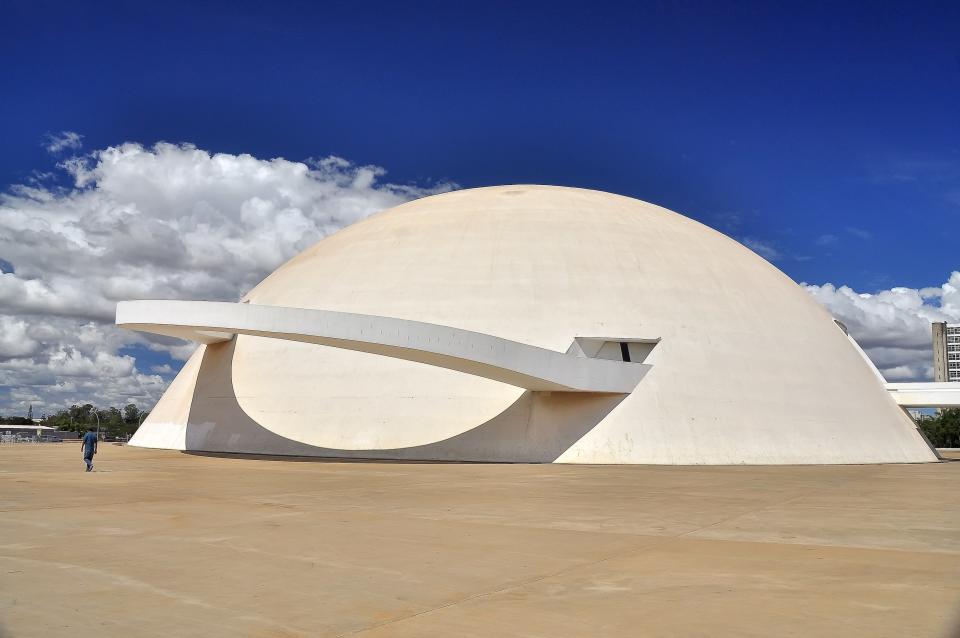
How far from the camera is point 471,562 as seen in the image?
25.0 feet

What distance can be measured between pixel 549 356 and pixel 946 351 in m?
164

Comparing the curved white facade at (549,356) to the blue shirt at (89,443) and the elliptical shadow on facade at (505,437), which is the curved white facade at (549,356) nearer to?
the elliptical shadow on facade at (505,437)

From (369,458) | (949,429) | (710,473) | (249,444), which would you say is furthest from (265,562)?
(949,429)

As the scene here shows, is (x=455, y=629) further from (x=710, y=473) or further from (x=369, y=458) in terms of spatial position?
(x=369, y=458)

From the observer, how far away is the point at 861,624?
537 cm

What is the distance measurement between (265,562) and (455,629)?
9.58 feet

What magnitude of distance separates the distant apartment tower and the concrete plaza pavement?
545ft

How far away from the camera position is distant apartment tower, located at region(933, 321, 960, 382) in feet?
521

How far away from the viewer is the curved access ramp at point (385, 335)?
72.1 feet

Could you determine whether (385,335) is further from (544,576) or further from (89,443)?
(544,576)

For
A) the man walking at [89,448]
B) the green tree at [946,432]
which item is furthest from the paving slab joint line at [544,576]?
the green tree at [946,432]

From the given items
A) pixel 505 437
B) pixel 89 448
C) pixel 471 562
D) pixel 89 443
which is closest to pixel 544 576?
pixel 471 562

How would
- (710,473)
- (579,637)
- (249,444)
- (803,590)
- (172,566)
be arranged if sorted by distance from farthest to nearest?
(249,444) < (710,473) < (172,566) < (803,590) < (579,637)

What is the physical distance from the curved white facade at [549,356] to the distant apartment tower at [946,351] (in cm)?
14658
